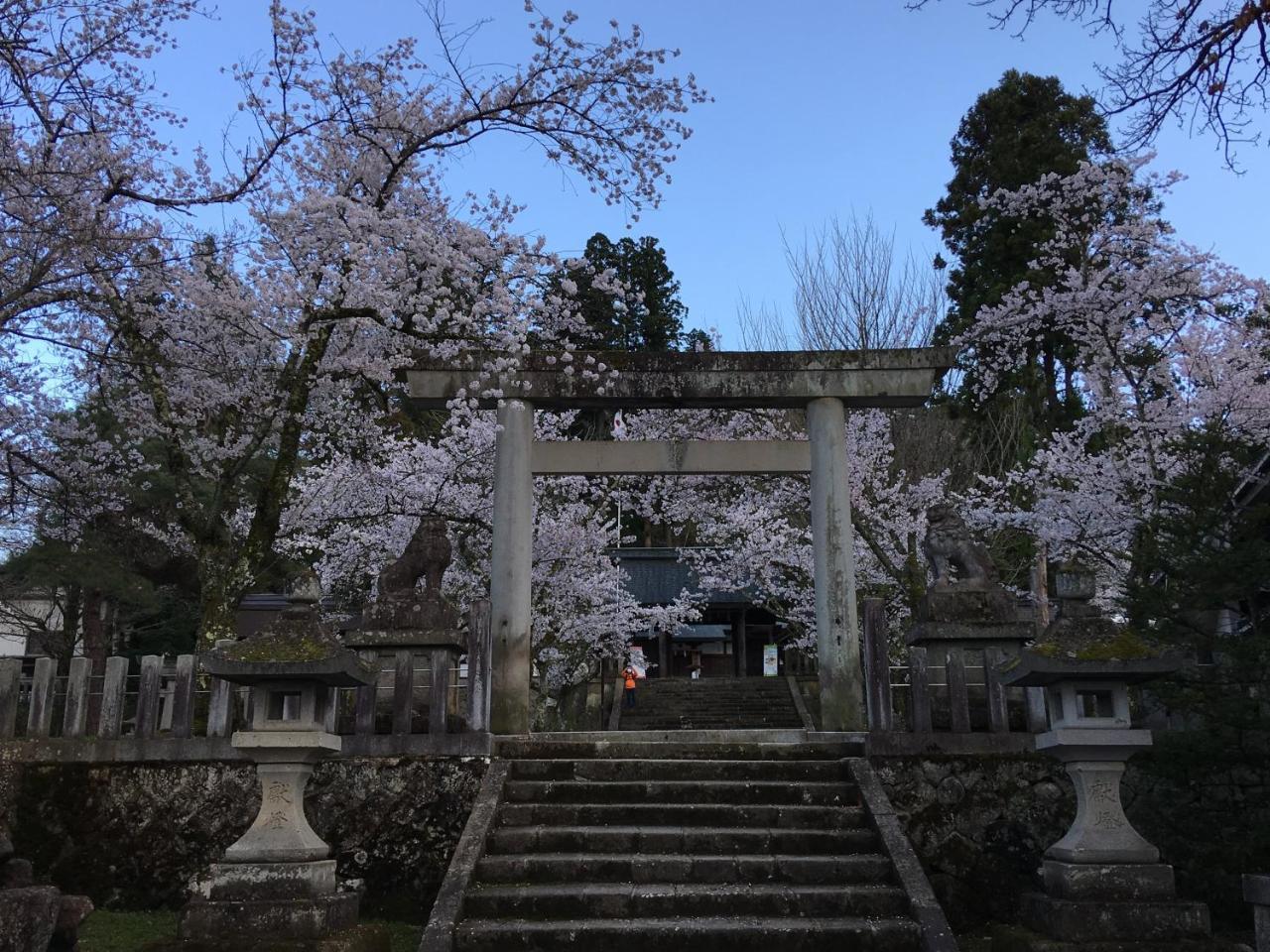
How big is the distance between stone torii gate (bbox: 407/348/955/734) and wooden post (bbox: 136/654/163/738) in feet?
9.66

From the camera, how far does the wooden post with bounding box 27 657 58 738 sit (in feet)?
26.5

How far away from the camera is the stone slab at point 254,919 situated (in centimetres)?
566

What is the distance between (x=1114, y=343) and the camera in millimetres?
12906

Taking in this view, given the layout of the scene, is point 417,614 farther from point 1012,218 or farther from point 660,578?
point 660,578

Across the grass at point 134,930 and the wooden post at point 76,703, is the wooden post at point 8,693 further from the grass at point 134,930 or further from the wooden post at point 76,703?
the grass at point 134,930

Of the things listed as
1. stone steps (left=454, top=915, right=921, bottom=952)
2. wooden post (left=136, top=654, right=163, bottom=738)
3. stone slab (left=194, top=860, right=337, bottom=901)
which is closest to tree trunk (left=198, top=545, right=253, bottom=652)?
wooden post (left=136, top=654, right=163, bottom=738)

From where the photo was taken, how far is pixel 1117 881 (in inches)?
226

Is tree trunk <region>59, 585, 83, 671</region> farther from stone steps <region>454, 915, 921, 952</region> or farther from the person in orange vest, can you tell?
stone steps <region>454, 915, 921, 952</region>

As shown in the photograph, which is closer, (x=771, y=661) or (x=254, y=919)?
(x=254, y=919)

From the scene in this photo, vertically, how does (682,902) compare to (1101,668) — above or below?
below

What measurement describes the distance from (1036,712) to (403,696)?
5274 mm

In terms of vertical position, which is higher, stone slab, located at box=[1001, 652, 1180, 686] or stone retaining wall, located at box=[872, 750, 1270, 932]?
stone slab, located at box=[1001, 652, 1180, 686]

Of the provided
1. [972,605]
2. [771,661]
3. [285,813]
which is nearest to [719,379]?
[972,605]

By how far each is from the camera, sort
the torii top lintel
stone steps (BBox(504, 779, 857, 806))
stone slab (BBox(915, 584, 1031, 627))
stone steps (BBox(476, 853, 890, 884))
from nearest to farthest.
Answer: stone steps (BBox(476, 853, 890, 884)) < stone steps (BBox(504, 779, 857, 806)) < stone slab (BBox(915, 584, 1031, 627)) < the torii top lintel
